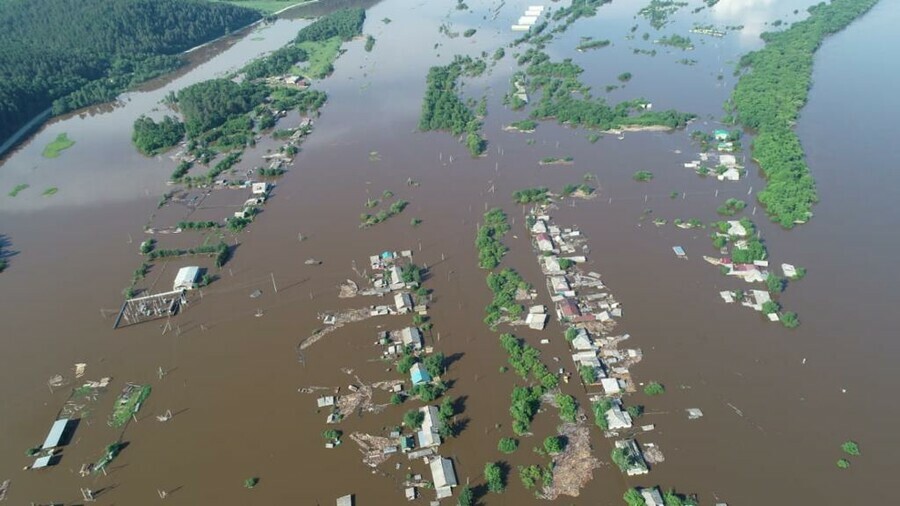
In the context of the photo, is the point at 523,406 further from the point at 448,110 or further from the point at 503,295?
the point at 448,110

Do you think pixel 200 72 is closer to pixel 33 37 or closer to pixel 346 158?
pixel 33 37

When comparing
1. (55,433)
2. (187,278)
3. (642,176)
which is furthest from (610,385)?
(55,433)

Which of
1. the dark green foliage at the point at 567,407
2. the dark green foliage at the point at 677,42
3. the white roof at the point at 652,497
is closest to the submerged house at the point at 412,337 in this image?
the dark green foliage at the point at 567,407

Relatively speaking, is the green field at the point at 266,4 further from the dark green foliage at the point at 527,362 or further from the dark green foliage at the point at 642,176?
the dark green foliage at the point at 527,362

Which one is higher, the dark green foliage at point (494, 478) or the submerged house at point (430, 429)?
the submerged house at point (430, 429)

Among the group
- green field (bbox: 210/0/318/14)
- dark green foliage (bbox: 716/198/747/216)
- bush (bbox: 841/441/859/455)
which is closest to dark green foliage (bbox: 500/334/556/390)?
Answer: bush (bbox: 841/441/859/455)

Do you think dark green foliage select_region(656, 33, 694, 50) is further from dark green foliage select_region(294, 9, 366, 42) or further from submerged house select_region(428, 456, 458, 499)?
submerged house select_region(428, 456, 458, 499)
